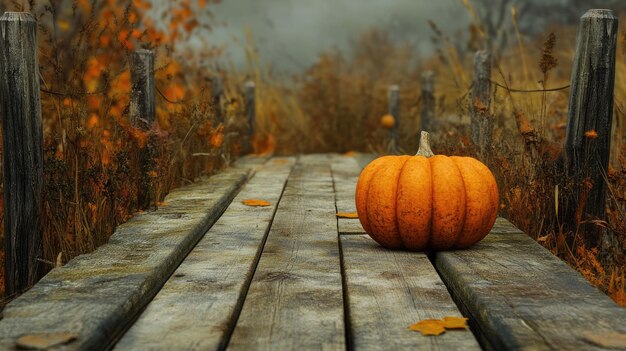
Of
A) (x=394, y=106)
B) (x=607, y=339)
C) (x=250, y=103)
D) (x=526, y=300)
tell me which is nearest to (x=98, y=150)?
(x=526, y=300)

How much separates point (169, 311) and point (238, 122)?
6.00 meters

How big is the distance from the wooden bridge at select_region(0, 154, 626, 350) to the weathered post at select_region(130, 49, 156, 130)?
3.15 ft

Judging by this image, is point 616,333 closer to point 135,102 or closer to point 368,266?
point 368,266

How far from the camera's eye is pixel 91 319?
A: 2326mm

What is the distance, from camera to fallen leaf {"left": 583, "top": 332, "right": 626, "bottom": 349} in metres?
2.17

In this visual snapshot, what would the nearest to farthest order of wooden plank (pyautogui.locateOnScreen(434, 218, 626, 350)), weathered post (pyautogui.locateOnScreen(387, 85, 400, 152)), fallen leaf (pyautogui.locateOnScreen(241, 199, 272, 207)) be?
1. wooden plank (pyautogui.locateOnScreen(434, 218, 626, 350))
2. fallen leaf (pyautogui.locateOnScreen(241, 199, 272, 207))
3. weathered post (pyautogui.locateOnScreen(387, 85, 400, 152))

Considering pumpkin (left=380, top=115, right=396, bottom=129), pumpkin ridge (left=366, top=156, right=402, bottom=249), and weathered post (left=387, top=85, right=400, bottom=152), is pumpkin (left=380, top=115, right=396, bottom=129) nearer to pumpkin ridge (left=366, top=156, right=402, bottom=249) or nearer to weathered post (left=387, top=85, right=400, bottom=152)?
weathered post (left=387, top=85, right=400, bottom=152)

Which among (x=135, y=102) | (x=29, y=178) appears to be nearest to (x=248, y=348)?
(x=29, y=178)

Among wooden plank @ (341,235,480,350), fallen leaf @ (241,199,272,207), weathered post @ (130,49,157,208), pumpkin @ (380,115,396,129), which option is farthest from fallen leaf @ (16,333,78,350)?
pumpkin @ (380,115,396,129)

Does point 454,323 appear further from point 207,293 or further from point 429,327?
point 207,293

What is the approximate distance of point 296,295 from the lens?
9.16 ft

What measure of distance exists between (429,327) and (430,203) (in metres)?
1.13

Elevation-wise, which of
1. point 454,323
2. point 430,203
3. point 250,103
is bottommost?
point 454,323

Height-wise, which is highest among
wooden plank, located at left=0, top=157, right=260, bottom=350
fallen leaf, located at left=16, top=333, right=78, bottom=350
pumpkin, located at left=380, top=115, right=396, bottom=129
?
pumpkin, located at left=380, top=115, right=396, bottom=129
